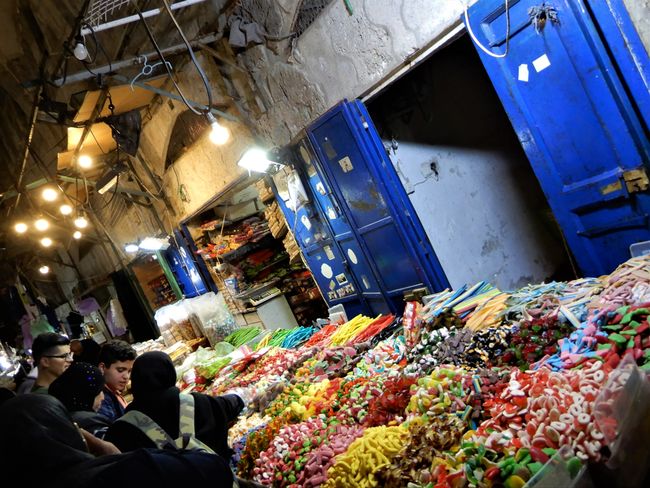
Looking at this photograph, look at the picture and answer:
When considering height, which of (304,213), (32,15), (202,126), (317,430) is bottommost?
(317,430)

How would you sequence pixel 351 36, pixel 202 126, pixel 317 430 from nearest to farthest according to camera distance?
pixel 317 430, pixel 351 36, pixel 202 126

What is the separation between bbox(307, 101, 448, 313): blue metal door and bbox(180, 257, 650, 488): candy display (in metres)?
Answer: 0.79

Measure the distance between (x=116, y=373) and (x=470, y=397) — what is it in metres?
3.56

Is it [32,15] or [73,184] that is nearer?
[32,15]

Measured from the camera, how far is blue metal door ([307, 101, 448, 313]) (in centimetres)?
604

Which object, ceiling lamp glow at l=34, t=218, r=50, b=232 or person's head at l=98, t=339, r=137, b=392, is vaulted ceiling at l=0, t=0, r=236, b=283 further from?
person's head at l=98, t=339, r=137, b=392

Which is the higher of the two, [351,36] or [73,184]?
[73,184]

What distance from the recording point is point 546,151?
170 inches

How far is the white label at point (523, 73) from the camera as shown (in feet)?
13.7

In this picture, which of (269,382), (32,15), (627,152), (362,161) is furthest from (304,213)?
(32,15)

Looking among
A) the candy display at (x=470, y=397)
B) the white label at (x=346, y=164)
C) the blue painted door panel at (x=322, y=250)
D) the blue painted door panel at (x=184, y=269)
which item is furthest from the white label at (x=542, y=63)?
the blue painted door panel at (x=184, y=269)

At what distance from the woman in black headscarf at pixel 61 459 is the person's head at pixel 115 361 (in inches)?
107

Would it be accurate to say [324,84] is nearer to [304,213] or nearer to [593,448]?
[304,213]

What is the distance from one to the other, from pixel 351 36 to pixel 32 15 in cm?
887
